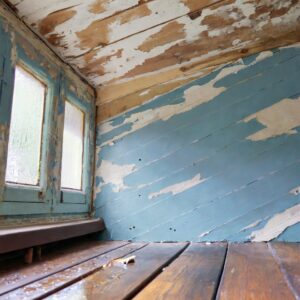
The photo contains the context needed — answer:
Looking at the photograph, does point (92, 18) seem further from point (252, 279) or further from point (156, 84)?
point (252, 279)

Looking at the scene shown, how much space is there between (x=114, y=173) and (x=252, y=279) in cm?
137

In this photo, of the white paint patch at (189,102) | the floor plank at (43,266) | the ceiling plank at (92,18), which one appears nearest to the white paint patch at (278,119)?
the white paint patch at (189,102)

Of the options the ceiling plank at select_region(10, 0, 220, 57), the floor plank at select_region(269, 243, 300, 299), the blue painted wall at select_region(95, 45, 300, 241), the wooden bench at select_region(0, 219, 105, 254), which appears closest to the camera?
the floor plank at select_region(269, 243, 300, 299)

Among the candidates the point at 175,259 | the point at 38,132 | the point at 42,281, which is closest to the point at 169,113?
the point at 38,132

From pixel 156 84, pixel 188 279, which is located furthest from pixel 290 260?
pixel 156 84

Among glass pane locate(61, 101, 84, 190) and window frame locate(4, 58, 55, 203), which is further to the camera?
glass pane locate(61, 101, 84, 190)

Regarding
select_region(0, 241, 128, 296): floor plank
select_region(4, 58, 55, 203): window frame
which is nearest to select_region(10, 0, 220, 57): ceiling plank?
select_region(4, 58, 55, 203): window frame

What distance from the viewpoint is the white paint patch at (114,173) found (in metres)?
2.20

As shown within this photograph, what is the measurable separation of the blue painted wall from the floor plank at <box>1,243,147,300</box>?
2.41 ft

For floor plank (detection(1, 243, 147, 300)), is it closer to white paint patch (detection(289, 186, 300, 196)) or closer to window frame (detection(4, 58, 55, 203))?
window frame (detection(4, 58, 55, 203))

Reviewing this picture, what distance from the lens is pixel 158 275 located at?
3.50ft

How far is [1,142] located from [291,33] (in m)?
1.88

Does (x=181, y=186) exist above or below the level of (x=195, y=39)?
below

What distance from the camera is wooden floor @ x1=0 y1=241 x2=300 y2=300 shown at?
2.82 feet
